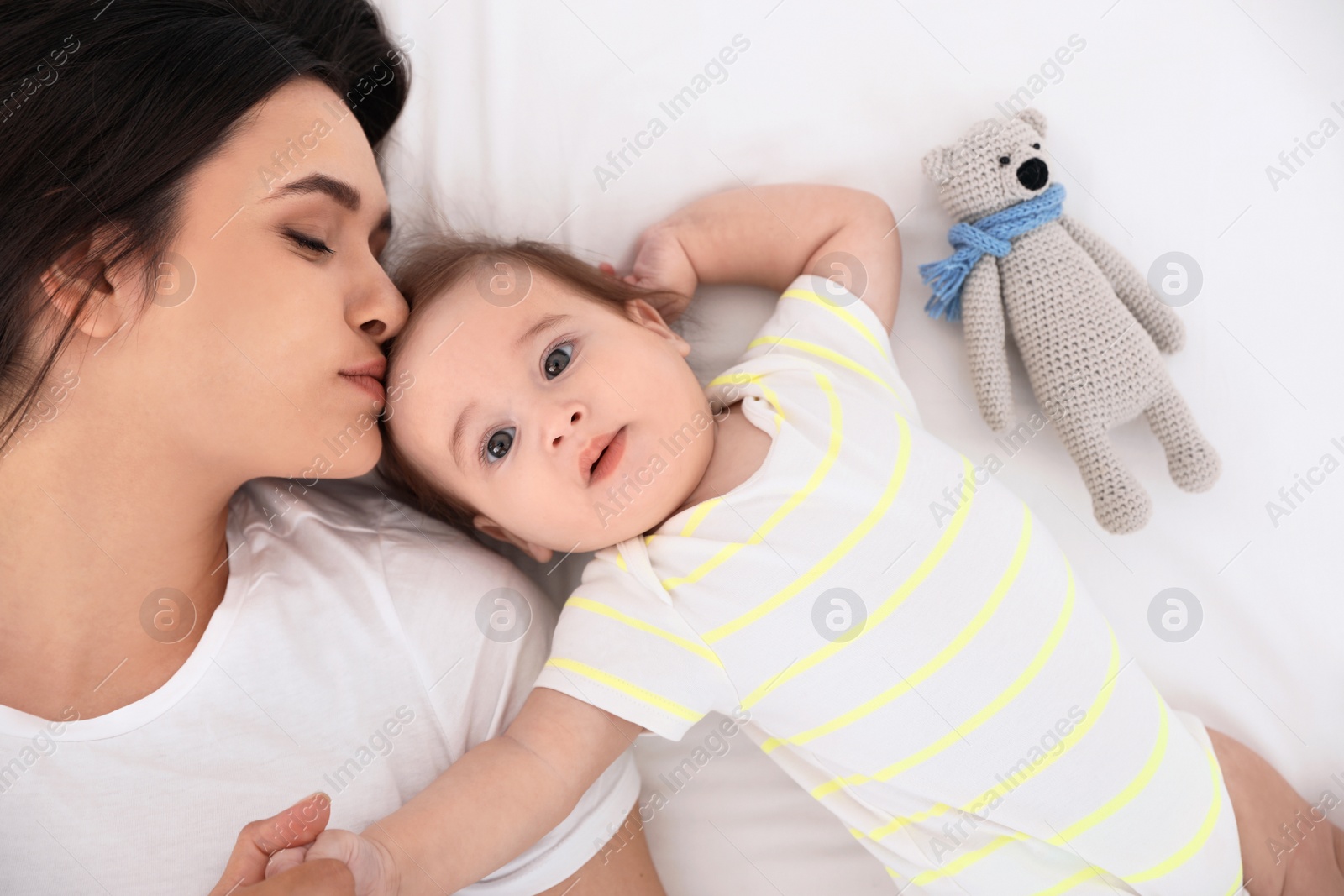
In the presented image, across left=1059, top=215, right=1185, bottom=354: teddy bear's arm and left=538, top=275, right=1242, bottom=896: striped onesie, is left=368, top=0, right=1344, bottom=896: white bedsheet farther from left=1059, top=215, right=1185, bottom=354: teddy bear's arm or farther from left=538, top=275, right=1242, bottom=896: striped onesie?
left=538, top=275, right=1242, bottom=896: striped onesie

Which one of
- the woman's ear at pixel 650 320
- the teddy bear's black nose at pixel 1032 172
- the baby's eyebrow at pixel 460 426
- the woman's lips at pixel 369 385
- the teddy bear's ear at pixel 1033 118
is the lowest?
the woman's lips at pixel 369 385

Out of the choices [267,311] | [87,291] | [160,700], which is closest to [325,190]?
[267,311]

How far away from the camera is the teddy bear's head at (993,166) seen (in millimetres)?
1346

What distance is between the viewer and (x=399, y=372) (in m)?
1.26

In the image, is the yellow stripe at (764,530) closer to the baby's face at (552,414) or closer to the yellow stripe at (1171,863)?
the baby's face at (552,414)

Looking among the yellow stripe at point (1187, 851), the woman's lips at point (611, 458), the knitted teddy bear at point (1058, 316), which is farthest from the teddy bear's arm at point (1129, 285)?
the woman's lips at point (611, 458)

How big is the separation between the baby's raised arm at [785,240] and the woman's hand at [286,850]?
2.94 ft

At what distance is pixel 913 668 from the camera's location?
3.84 feet

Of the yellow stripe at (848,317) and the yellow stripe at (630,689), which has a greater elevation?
the yellow stripe at (848,317)

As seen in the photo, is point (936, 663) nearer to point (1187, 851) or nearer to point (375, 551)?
point (1187, 851)

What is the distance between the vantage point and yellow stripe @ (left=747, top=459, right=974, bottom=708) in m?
1.17

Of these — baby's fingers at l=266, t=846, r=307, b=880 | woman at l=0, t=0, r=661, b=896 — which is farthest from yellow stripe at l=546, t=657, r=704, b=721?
baby's fingers at l=266, t=846, r=307, b=880

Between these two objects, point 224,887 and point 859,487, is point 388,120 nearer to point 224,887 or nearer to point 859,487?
point 859,487

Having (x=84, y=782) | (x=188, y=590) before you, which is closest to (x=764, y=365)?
(x=188, y=590)
